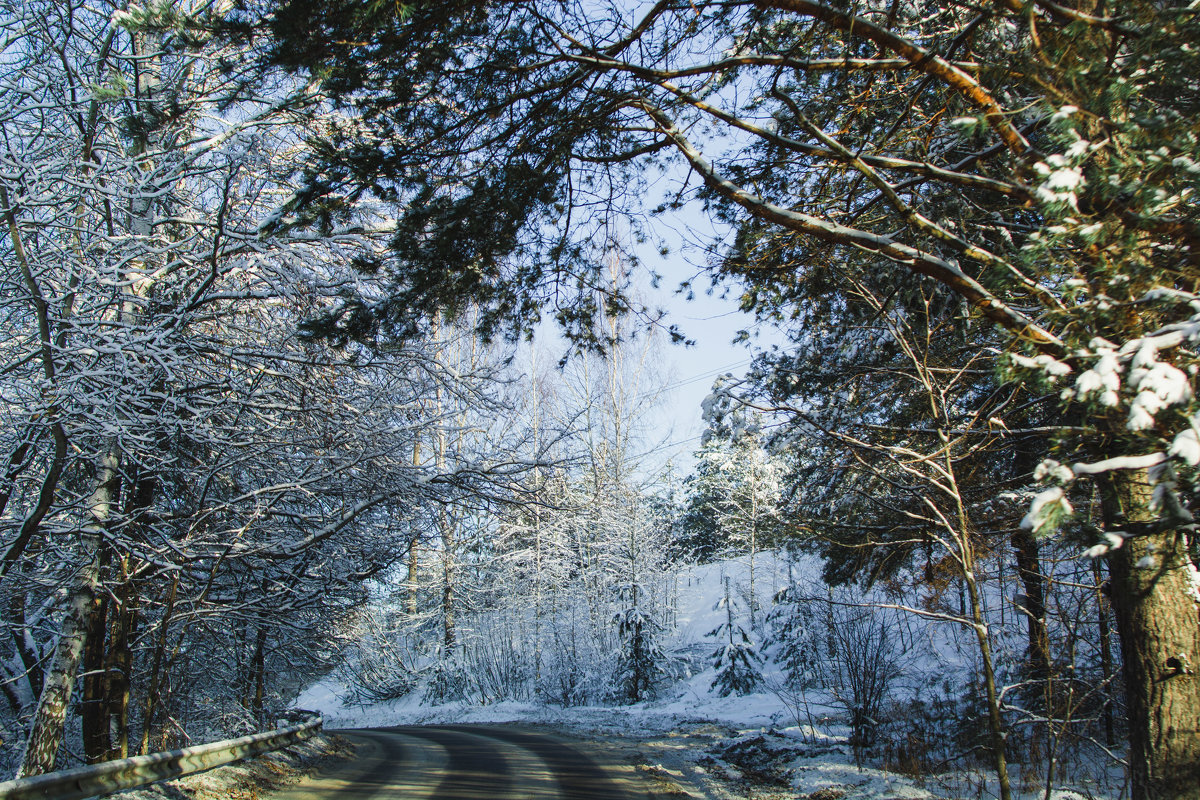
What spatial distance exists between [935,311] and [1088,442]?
12.9 feet

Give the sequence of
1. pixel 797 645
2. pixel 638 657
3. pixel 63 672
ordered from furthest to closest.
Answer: pixel 638 657 < pixel 797 645 < pixel 63 672

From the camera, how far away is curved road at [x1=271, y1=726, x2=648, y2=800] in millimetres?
5781

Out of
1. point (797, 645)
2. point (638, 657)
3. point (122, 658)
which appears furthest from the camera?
point (638, 657)

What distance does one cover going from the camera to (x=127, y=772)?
13.7ft

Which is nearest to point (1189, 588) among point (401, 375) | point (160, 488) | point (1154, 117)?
point (1154, 117)

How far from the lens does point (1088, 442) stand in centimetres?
331

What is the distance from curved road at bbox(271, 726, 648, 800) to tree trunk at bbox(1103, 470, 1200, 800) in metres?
3.74

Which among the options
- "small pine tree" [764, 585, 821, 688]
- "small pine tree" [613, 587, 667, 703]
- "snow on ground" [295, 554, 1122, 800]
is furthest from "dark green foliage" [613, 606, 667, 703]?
"small pine tree" [764, 585, 821, 688]

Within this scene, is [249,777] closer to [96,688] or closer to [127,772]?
[127,772]

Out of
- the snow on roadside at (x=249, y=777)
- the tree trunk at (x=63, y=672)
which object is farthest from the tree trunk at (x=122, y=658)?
the snow on roadside at (x=249, y=777)

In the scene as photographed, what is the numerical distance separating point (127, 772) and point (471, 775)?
3601mm

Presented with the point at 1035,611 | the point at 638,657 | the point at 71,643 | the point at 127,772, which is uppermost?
the point at 71,643

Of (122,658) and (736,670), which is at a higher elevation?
(122,658)

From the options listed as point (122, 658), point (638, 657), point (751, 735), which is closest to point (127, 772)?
point (122, 658)
